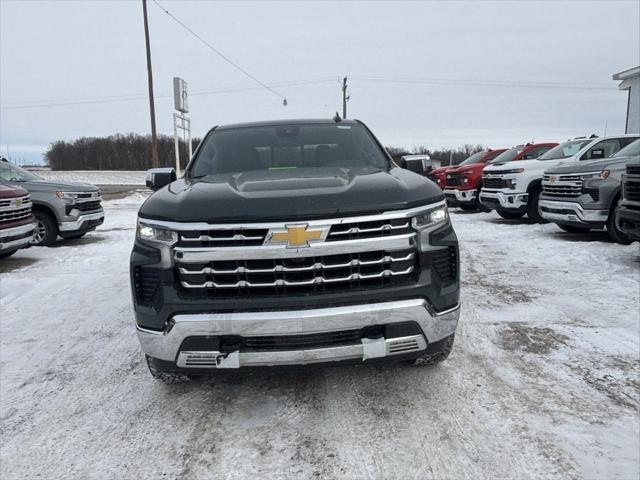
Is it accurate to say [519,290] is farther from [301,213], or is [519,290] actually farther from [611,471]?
[301,213]

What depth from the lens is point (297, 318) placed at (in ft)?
7.99

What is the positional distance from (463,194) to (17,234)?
36.7ft

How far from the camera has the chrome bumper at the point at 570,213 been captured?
781 centimetres

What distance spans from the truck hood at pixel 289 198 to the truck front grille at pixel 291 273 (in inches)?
9.5

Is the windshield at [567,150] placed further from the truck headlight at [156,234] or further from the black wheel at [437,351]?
the truck headlight at [156,234]

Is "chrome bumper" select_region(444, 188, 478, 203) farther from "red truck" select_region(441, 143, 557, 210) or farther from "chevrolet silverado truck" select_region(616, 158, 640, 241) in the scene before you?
"chevrolet silverado truck" select_region(616, 158, 640, 241)

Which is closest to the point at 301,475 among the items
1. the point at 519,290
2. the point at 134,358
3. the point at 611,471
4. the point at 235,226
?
the point at 235,226

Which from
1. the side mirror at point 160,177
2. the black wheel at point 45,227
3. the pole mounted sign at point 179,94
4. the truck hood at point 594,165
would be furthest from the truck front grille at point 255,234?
the pole mounted sign at point 179,94

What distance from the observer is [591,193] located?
7.84 metres

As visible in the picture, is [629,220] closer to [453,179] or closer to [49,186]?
[453,179]

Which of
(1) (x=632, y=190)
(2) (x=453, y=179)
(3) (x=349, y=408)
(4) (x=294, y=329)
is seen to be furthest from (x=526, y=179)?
(4) (x=294, y=329)

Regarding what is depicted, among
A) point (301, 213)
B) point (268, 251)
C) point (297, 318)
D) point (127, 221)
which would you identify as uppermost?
point (301, 213)

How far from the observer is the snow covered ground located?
7.65 feet

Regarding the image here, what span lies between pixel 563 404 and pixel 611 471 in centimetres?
61
